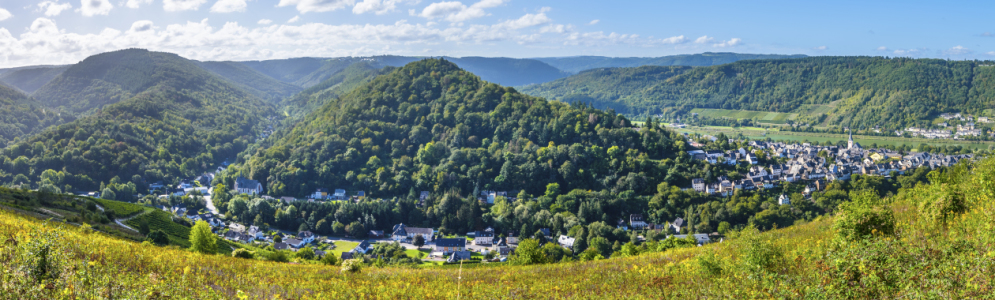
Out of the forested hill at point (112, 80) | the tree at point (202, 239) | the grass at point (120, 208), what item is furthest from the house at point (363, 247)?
the forested hill at point (112, 80)

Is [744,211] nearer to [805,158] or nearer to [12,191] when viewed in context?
[805,158]

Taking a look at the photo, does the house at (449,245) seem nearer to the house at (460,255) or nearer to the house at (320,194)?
the house at (460,255)

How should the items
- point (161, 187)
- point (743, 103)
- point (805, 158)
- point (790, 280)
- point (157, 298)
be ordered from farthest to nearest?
point (743, 103) → point (805, 158) → point (161, 187) → point (790, 280) → point (157, 298)

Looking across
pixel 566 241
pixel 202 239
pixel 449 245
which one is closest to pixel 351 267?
pixel 202 239

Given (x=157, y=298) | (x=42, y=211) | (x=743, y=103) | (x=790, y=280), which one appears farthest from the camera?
(x=743, y=103)

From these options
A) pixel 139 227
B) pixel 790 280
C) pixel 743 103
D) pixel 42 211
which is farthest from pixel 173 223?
pixel 743 103

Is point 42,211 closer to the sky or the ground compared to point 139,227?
closer to the sky

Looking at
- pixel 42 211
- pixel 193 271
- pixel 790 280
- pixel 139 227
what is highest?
pixel 790 280

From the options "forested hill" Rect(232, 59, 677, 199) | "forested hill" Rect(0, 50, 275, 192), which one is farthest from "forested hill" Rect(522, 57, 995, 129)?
"forested hill" Rect(0, 50, 275, 192)

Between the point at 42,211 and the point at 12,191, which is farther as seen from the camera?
the point at 12,191
